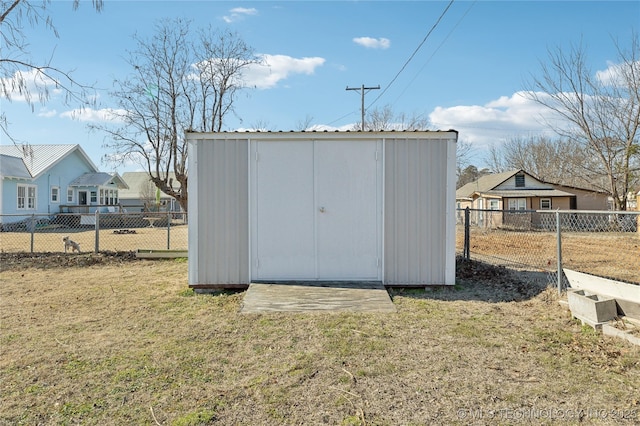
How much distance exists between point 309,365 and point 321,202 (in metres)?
2.94

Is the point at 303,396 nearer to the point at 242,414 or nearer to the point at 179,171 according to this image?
the point at 242,414

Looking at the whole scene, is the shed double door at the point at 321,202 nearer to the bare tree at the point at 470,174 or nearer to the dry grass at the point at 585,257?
the dry grass at the point at 585,257

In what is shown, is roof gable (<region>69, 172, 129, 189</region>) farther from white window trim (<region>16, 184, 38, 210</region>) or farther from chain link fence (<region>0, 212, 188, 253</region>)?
chain link fence (<region>0, 212, 188, 253</region>)

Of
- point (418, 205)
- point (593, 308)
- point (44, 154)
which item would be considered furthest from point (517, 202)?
point (44, 154)

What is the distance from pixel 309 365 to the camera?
3.26m

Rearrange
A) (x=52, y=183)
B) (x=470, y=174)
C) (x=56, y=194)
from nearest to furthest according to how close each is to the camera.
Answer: (x=52, y=183)
(x=56, y=194)
(x=470, y=174)

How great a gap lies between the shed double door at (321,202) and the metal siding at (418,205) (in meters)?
0.20

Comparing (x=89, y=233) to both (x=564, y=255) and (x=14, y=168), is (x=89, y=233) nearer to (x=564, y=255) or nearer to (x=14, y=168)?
(x=14, y=168)

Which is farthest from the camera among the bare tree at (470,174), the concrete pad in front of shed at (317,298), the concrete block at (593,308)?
the bare tree at (470,174)

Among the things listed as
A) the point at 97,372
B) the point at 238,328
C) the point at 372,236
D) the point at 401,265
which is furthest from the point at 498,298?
the point at 97,372

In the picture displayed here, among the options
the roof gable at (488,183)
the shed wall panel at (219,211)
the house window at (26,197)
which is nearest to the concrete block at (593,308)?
the shed wall panel at (219,211)

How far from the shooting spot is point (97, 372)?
3119 millimetres

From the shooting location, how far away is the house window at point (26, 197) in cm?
2087

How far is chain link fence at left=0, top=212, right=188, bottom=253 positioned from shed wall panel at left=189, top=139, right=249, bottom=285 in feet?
18.6
